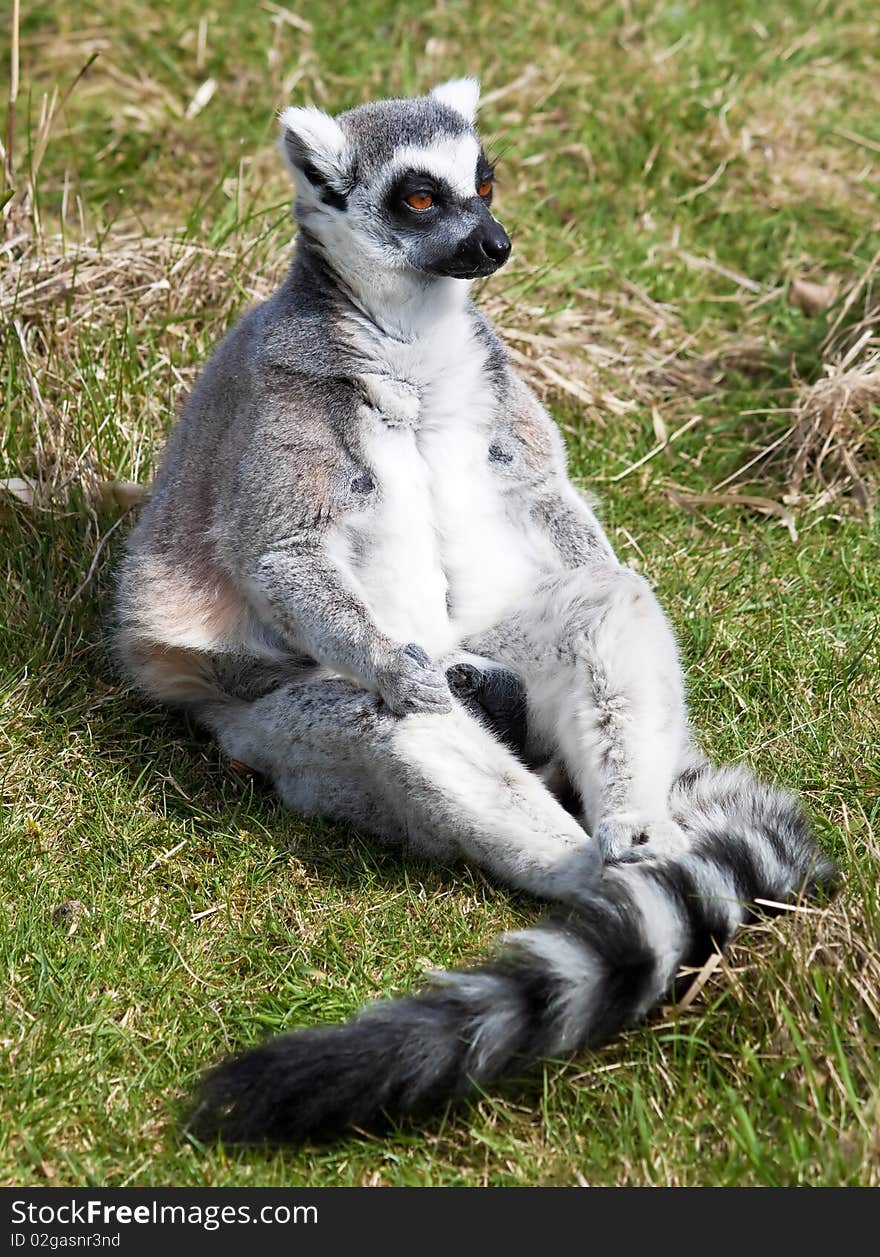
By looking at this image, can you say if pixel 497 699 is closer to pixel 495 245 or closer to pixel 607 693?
pixel 607 693

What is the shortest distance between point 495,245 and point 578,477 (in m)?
1.80

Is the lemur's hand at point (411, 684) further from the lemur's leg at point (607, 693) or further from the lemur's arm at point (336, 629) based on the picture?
the lemur's leg at point (607, 693)

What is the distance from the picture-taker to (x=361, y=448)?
13.0 feet

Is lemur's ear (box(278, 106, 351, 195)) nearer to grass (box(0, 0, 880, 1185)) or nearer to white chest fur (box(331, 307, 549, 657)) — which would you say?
white chest fur (box(331, 307, 549, 657))

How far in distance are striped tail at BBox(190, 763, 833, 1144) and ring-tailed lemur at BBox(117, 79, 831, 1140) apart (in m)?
0.18

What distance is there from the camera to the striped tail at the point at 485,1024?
279 centimetres

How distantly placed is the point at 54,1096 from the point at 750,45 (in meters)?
→ 6.69

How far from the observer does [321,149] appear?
4027mm

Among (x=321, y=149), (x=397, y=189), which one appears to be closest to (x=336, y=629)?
(x=397, y=189)

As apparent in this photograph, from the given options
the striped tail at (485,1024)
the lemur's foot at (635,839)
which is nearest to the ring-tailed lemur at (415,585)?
the lemur's foot at (635,839)

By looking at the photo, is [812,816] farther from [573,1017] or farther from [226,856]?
[226,856]

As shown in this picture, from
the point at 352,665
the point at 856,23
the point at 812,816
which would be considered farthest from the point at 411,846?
the point at 856,23

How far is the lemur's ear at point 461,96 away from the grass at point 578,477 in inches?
65.0

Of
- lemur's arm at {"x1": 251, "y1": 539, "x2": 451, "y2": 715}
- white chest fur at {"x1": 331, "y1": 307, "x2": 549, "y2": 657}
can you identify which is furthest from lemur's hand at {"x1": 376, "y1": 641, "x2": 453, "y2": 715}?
white chest fur at {"x1": 331, "y1": 307, "x2": 549, "y2": 657}
